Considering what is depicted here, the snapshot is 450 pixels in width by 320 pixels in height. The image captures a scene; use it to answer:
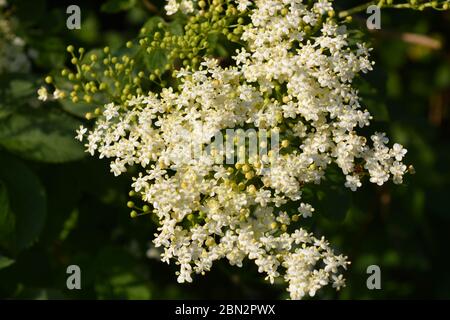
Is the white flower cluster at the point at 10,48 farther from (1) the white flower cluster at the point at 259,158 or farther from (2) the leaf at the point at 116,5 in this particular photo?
(1) the white flower cluster at the point at 259,158

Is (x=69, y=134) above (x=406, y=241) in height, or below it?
above

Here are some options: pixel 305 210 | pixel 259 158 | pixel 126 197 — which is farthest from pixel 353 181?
pixel 126 197

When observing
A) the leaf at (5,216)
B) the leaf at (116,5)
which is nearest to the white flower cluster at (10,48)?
the leaf at (116,5)

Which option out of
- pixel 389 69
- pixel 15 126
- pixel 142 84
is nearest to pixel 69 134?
pixel 15 126

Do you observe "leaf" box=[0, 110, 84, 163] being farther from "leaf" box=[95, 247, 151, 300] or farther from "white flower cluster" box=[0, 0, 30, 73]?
"leaf" box=[95, 247, 151, 300]

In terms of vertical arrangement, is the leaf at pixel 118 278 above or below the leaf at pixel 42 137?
below

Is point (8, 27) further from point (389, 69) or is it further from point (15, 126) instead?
point (389, 69)
